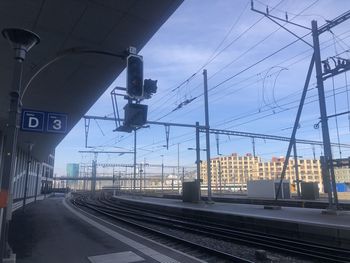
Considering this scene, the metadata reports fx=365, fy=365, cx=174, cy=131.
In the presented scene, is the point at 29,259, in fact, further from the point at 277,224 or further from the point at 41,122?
the point at 277,224

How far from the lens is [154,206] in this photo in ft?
98.6

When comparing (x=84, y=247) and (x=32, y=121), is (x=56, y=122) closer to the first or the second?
(x=32, y=121)

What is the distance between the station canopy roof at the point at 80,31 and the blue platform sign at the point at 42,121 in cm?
207

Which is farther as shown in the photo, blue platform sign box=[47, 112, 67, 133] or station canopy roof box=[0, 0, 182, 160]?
blue platform sign box=[47, 112, 67, 133]

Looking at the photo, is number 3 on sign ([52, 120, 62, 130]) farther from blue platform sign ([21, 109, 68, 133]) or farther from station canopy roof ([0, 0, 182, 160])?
station canopy roof ([0, 0, 182, 160])

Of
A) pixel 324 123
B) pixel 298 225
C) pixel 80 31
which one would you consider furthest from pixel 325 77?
pixel 80 31

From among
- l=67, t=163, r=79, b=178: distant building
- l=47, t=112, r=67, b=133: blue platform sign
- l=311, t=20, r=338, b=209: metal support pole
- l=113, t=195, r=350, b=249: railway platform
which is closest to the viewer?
l=47, t=112, r=67, b=133: blue platform sign

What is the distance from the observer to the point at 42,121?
888 centimetres

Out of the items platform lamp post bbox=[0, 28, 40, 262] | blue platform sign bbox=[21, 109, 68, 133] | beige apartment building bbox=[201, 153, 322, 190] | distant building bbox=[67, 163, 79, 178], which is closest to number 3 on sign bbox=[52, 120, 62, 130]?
blue platform sign bbox=[21, 109, 68, 133]

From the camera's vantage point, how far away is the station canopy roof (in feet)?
26.1

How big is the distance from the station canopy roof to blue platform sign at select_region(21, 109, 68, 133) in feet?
6.79

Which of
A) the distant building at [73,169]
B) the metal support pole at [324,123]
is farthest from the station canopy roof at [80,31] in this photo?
the distant building at [73,169]

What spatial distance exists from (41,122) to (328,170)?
1419cm

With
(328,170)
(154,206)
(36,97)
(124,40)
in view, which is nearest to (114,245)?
(124,40)
